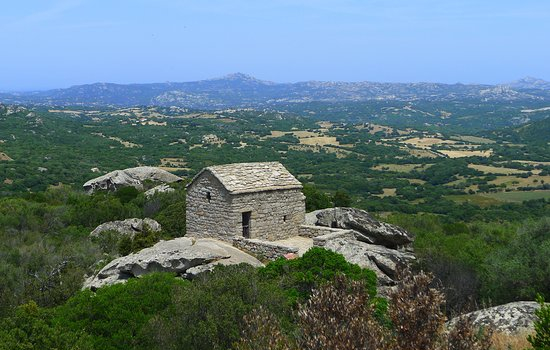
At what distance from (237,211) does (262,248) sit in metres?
1.79

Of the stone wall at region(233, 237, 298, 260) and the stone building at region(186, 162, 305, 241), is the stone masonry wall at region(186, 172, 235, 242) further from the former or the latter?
the stone wall at region(233, 237, 298, 260)

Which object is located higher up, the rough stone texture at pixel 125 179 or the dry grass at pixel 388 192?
the rough stone texture at pixel 125 179

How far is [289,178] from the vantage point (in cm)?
2302

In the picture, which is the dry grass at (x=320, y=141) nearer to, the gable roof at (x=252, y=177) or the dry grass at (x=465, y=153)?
the dry grass at (x=465, y=153)

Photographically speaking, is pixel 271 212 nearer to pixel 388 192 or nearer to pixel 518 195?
pixel 388 192

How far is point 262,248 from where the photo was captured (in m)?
20.1

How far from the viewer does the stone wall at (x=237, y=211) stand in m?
21.1

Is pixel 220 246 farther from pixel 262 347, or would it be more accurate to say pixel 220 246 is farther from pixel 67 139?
pixel 67 139

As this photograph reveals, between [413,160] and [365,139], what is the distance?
110ft

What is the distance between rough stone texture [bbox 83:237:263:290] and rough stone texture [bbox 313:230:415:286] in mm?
2568

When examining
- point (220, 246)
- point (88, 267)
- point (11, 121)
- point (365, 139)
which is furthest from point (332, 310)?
point (365, 139)

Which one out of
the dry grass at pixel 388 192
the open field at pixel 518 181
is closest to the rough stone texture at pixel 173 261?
the dry grass at pixel 388 192

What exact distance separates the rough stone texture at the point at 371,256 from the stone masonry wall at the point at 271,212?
7.11ft

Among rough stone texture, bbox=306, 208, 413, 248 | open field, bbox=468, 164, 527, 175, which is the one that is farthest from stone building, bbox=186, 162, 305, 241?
open field, bbox=468, 164, 527, 175
